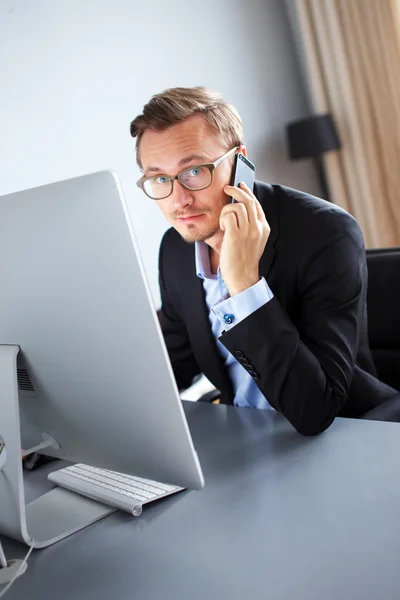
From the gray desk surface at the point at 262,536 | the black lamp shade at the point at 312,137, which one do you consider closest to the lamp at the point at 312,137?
the black lamp shade at the point at 312,137

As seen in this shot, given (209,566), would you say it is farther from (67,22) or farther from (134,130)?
(67,22)

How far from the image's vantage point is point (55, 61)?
97.6 inches

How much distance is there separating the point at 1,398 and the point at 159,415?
0.95 feet

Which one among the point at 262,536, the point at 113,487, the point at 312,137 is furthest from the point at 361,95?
the point at 262,536

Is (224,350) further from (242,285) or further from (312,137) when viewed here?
(312,137)

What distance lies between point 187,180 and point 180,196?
0.04m

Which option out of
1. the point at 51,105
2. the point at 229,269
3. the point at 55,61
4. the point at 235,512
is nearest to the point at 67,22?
the point at 55,61

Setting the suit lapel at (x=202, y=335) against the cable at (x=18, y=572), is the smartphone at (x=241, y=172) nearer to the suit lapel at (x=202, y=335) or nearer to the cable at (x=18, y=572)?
the suit lapel at (x=202, y=335)

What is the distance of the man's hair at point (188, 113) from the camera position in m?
1.50

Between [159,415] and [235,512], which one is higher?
[159,415]

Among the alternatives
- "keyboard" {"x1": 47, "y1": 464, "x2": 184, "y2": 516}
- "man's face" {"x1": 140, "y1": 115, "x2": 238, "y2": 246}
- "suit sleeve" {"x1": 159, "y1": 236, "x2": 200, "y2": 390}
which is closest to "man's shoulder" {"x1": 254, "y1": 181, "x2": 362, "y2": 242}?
"man's face" {"x1": 140, "y1": 115, "x2": 238, "y2": 246}

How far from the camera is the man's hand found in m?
1.29

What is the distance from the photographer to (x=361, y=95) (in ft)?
12.1

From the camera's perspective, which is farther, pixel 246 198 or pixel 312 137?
pixel 312 137
